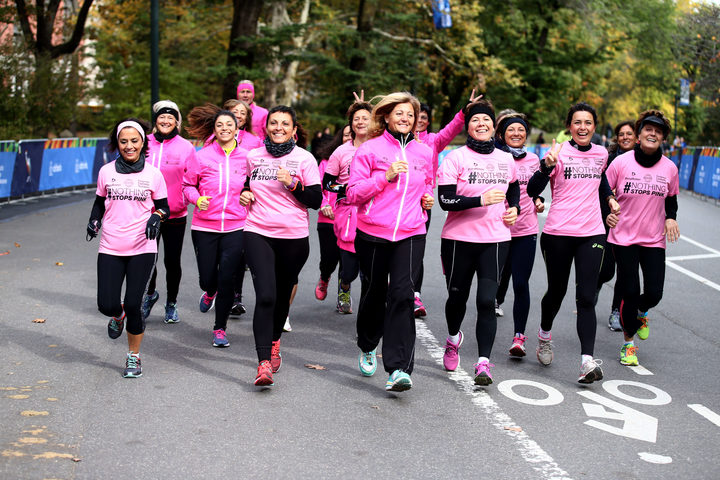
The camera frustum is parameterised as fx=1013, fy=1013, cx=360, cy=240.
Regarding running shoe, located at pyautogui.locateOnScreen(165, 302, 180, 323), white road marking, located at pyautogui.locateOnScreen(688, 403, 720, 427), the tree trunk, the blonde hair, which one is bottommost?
running shoe, located at pyautogui.locateOnScreen(165, 302, 180, 323)

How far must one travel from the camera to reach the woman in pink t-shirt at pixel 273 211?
23.4 ft

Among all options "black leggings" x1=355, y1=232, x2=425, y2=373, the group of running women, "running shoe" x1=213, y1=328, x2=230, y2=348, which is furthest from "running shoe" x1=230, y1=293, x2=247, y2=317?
"black leggings" x1=355, y1=232, x2=425, y2=373

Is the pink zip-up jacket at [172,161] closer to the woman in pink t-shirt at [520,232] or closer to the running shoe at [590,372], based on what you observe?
the woman in pink t-shirt at [520,232]

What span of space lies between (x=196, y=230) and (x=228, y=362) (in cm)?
133

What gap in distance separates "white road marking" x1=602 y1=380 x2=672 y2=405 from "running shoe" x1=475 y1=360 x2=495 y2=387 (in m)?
0.89

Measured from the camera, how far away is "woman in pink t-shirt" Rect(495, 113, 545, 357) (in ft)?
26.9

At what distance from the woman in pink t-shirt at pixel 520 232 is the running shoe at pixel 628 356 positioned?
0.79 metres

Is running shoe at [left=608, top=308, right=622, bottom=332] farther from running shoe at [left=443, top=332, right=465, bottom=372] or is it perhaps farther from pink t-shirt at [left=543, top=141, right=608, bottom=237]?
running shoe at [left=443, top=332, right=465, bottom=372]

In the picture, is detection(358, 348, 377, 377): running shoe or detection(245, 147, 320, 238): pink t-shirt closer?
detection(245, 147, 320, 238): pink t-shirt

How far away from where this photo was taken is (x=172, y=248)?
910 centimetres

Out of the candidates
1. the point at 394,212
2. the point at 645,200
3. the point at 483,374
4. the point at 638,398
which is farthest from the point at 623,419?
the point at 645,200

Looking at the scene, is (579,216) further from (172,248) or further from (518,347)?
(172,248)

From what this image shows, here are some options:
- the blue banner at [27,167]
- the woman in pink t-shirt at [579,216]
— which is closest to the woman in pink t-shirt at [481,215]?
the woman in pink t-shirt at [579,216]

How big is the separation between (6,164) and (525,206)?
45.0ft
